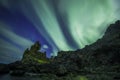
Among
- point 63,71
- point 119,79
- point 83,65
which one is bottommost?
point 119,79

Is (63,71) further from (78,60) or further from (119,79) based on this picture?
(78,60)

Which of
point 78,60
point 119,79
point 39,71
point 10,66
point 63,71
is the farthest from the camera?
point 78,60

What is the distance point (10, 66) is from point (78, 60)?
69838 mm

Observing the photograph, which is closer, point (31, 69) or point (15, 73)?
point (15, 73)

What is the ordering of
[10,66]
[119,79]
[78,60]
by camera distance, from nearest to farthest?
1. [119,79]
2. [10,66]
3. [78,60]

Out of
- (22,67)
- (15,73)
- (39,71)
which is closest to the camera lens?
(15,73)

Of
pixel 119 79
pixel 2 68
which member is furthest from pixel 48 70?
pixel 119 79

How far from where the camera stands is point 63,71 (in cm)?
12594

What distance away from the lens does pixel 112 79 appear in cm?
10106

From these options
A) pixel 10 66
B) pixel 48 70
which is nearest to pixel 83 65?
pixel 48 70

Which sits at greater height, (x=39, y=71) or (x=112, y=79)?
(x=39, y=71)

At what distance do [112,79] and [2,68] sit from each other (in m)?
104

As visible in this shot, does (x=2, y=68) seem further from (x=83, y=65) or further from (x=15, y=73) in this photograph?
(x=83, y=65)

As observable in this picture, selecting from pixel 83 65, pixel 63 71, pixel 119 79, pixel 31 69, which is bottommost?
pixel 119 79
